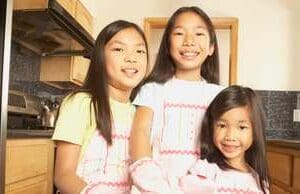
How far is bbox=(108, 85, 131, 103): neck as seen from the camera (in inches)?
39.5

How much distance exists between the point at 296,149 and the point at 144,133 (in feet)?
4.14

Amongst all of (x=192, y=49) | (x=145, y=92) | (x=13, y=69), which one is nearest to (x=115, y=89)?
(x=145, y=92)

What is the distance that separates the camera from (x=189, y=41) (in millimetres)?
1049

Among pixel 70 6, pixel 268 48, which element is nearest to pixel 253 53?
pixel 268 48

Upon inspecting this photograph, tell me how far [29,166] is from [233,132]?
1027mm

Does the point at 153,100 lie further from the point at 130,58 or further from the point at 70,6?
the point at 70,6

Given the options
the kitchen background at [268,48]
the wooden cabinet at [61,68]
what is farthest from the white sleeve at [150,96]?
the kitchen background at [268,48]

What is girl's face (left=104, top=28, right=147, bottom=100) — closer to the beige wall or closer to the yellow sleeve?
the yellow sleeve

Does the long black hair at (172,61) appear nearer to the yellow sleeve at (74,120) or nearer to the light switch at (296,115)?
the yellow sleeve at (74,120)

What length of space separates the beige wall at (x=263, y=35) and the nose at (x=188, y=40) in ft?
7.47

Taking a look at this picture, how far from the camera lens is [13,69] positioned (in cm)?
247

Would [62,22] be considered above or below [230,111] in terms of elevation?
above

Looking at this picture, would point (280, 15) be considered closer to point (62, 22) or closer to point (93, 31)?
point (93, 31)

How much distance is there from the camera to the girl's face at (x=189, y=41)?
3.47 ft
